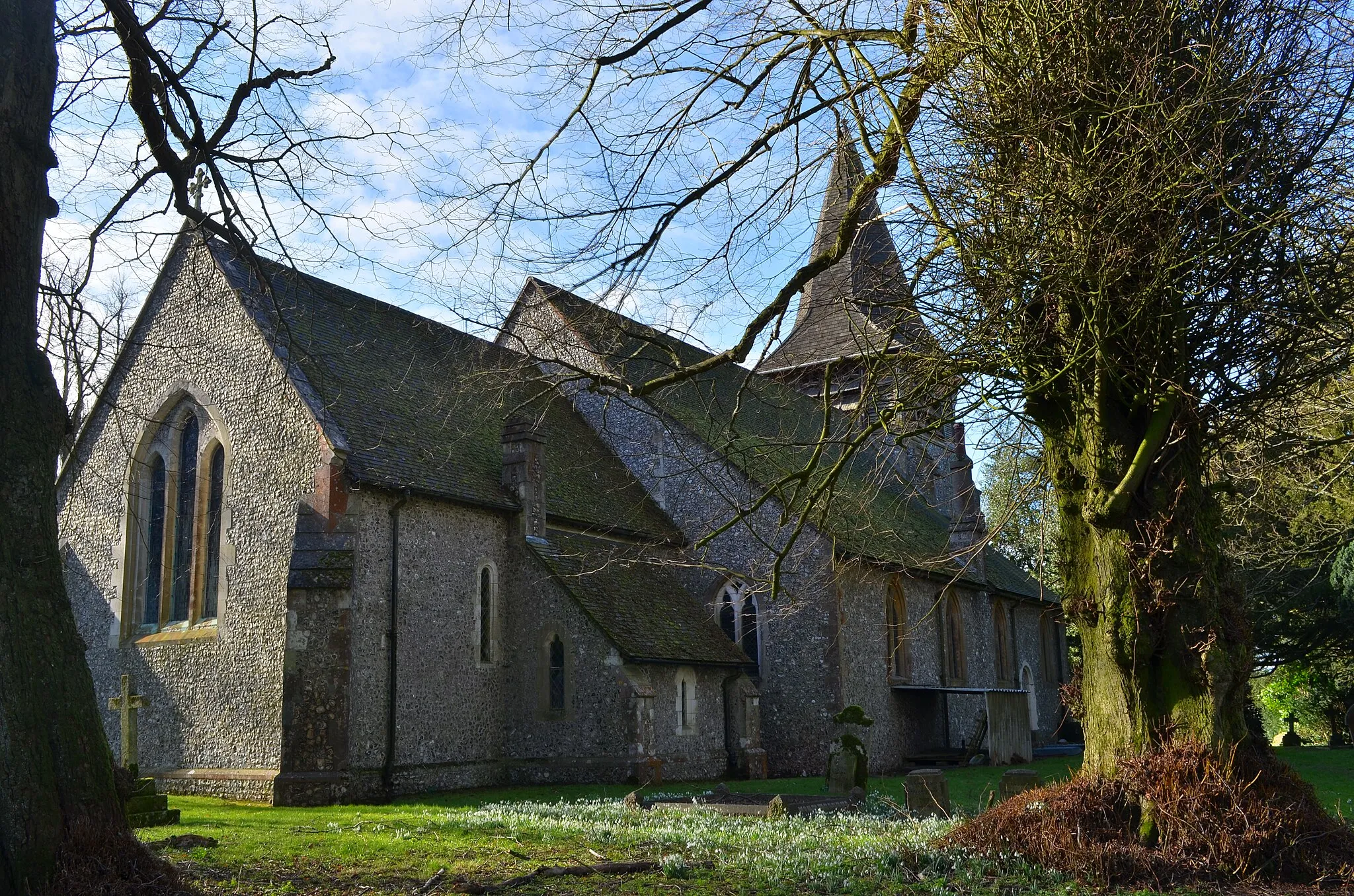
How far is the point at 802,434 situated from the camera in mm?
26359

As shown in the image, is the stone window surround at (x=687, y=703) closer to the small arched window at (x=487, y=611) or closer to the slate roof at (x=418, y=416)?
the slate roof at (x=418, y=416)

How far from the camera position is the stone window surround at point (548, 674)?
18.9 meters

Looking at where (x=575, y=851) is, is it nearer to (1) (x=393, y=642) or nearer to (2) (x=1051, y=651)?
(1) (x=393, y=642)

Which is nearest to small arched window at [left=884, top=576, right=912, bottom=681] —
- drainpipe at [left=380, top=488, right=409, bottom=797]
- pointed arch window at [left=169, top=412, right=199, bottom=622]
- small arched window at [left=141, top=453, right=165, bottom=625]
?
drainpipe at [left=380, top=488, right=409, bottom=797]

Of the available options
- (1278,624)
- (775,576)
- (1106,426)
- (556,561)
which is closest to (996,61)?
(1106,426)

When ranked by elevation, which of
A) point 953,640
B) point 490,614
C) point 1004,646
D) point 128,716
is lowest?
point 128,716

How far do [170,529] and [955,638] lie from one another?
60.8 feet

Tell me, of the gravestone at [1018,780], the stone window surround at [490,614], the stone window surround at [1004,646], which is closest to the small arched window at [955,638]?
the stone window surround at [1004,646]

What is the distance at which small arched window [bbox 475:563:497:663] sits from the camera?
19484mm

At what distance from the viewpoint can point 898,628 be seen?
2548 cm

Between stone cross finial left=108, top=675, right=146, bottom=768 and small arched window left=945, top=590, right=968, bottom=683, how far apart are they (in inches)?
727

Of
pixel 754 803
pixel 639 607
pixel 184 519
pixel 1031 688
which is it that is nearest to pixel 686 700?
pixel 639 607

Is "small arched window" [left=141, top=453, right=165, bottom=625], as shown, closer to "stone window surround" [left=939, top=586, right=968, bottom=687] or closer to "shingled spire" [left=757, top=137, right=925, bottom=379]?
"shingled spire" [left=757, top=137, right=925, bottom=379]

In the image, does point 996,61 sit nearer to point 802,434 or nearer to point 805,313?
point 805,313
